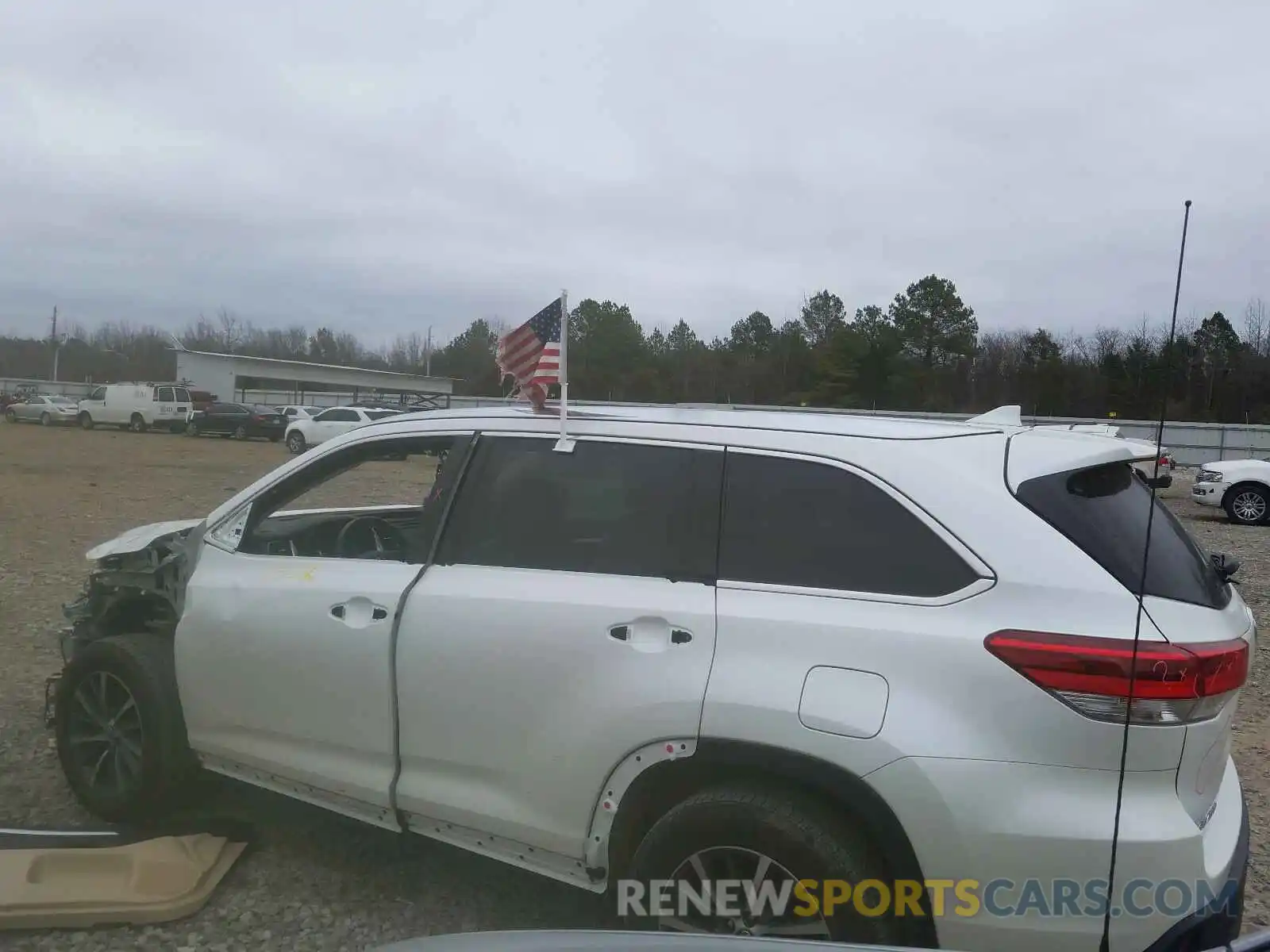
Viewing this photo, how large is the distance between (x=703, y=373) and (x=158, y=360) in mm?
87831

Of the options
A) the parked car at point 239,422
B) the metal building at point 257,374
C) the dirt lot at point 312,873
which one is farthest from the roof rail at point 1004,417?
the metal building at point 257,374

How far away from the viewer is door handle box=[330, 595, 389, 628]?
326 centimetres

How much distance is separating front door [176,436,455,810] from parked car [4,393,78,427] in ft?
147

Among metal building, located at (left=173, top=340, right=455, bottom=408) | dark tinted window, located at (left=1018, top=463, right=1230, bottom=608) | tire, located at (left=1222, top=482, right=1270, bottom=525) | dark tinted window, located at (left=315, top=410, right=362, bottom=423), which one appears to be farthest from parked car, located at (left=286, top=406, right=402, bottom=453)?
dark tinted window, located at (left=1018, top=463, right=1230, bottom=608)

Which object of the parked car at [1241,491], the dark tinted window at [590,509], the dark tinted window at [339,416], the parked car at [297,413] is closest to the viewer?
the dark tinted window at [590,509]

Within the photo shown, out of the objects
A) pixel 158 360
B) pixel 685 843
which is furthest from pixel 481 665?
pixel 158 360

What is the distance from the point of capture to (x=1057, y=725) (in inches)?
92.2

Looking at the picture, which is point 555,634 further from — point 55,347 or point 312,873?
point 55,347

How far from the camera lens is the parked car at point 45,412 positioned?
1686 inches

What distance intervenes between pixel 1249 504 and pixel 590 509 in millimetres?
17215

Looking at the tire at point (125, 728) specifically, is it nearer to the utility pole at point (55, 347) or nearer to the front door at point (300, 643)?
the front door at point (300, 643)

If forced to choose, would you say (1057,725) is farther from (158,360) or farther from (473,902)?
(158,360)

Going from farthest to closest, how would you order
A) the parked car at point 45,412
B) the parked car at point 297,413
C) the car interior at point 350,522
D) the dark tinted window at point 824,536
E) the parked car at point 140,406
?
the parked car at point 45,412 → the parked car at point 140,406 → the parked car at point 297,413 → the car interior at point 350,522 → the dark tinted window at point 824,536

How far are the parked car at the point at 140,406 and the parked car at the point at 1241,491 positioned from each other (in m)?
35.8
